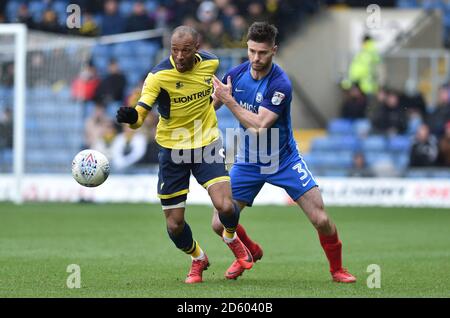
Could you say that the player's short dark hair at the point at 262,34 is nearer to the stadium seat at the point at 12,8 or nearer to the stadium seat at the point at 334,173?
the stadium seat at the point at 334,173

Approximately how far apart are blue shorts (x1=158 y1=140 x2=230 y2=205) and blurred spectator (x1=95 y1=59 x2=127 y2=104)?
13.9 meters

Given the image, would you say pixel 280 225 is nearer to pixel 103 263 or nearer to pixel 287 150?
pixel 103 263

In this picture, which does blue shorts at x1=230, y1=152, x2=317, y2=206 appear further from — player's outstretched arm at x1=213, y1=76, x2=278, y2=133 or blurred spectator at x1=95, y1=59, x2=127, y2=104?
blurred spectator at x1=95, y1=59, x2=127, y2=104

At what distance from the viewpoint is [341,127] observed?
22562 mm

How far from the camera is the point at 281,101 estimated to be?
930 cm

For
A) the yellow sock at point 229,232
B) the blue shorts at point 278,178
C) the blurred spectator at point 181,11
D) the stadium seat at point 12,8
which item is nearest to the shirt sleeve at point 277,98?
the blue shorts at point 278,178

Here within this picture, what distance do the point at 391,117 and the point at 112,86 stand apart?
643cm

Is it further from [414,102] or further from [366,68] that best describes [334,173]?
[366,68]

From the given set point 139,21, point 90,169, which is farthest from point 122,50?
Result: point 90,169

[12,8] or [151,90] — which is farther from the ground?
[151,90]

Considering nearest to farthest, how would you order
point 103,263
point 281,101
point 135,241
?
point 281,101, point 103,263, point 135,241

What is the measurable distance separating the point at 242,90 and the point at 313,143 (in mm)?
13138

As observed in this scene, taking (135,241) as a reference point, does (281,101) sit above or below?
above
